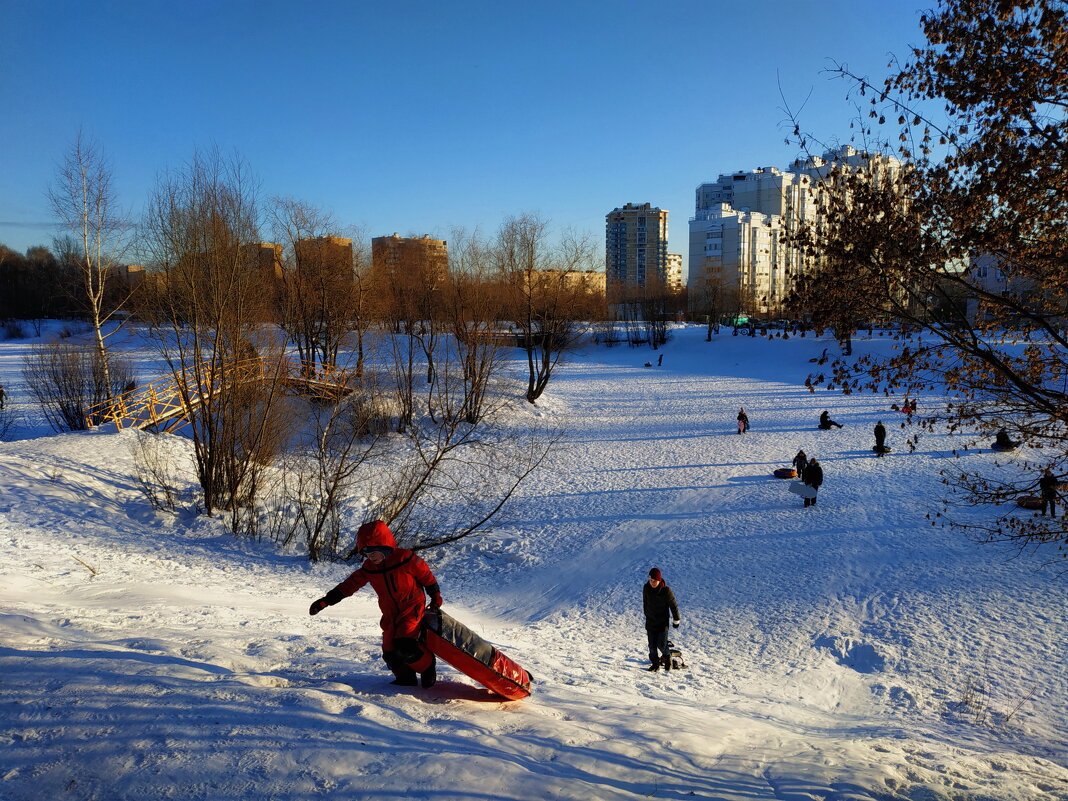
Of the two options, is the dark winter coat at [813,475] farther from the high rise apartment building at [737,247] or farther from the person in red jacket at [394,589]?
the high rise apartment building at [737,247]

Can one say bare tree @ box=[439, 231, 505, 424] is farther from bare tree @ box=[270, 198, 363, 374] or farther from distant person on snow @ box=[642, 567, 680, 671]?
distant person on snow @ box=[642, 567, 680, 671]

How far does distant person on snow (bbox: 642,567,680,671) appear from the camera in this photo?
26.8 ft

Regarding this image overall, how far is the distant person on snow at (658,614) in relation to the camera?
8.18 m

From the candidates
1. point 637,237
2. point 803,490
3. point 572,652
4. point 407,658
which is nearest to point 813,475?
point 803,490

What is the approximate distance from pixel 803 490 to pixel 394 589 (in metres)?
14.3

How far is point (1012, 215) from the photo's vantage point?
592 cm

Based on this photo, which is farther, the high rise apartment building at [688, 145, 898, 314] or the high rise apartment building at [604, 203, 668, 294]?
the high rise apartment building at [604, 203, 668, 294]

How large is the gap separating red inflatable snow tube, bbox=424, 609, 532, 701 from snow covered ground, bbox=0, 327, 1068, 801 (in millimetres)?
247

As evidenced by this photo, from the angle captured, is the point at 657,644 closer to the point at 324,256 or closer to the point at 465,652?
the point at 465,652

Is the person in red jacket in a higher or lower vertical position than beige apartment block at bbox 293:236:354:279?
lower

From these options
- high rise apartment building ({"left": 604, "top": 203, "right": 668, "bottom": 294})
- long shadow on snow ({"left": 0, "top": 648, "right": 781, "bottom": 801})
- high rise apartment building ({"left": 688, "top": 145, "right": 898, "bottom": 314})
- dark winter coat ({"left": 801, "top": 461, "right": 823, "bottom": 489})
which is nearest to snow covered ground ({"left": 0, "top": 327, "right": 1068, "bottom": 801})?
long shadow on snow ({"left": 0, "top": 648, "right": 781, "bottom": 801})

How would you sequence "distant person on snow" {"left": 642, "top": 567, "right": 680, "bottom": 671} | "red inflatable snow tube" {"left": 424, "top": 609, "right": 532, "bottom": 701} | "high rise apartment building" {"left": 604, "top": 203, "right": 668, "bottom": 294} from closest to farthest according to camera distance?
"red inflatable snow tube" {"left": 424, "top": 609, "right": 532, "bottom": 701} < "distant person on snow" {"left": 642, "top": 567, "right": 680, "bottom": 671} < "high rise apartment building" {"left": 604, "top": 203, "right": 668, "bottom": 294}

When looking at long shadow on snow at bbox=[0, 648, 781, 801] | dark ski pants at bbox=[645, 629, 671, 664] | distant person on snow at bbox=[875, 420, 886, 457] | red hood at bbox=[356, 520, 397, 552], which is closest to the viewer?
long shadow on snow at bbox=[0, 648, 781, 801]

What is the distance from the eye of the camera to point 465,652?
207 inches
